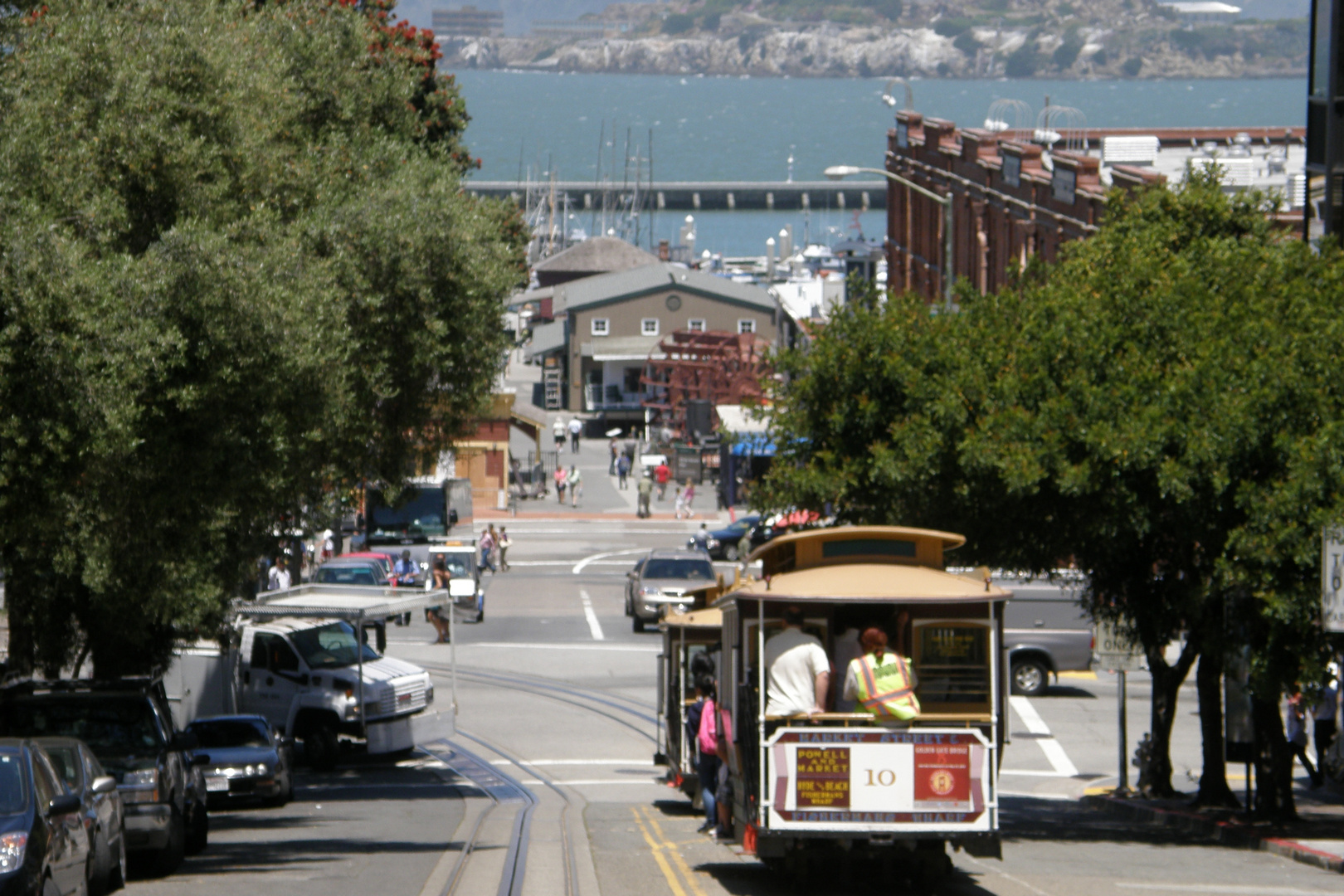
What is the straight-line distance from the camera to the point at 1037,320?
18938mm

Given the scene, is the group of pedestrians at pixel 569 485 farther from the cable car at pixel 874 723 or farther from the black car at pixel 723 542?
the cable car at pixel 874 723

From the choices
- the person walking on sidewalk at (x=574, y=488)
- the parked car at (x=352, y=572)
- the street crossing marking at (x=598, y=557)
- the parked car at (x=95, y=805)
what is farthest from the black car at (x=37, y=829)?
the person walking on sidewalk at (x=574, y=488)

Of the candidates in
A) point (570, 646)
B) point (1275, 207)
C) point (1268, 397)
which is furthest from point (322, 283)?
point (570, 646)

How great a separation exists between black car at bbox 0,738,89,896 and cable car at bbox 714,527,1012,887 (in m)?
4.92

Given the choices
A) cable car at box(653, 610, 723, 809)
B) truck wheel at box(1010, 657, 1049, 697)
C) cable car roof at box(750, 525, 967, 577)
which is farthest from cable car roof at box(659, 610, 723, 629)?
truck wheel at box(1010, 657, 1049, 697)

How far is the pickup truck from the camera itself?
27.0 m

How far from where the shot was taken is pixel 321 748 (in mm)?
27578

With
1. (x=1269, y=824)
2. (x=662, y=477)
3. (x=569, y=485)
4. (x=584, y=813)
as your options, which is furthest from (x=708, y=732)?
(x=662, y=477)

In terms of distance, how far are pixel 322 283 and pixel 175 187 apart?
1935 millimetres

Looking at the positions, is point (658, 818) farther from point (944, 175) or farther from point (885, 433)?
point (944, 175)

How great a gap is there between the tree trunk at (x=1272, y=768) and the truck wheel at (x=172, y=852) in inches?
450

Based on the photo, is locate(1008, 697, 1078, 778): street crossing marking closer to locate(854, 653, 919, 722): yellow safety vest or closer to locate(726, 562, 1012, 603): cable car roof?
locate(726, 562, 1012, 603): cable car roof

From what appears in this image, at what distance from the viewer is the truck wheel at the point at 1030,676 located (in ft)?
110

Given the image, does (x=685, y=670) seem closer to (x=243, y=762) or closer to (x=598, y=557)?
(x=243, y=762)
